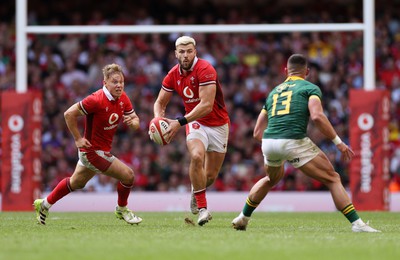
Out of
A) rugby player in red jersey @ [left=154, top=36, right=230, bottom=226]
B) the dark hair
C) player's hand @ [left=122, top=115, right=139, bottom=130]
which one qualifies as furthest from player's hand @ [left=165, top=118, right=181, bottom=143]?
the dark hair

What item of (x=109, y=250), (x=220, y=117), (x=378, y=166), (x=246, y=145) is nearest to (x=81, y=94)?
(x=246, y=145)

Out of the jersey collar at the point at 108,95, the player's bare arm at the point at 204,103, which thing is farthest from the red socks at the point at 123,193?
the player's bare arm at the point at 204,103

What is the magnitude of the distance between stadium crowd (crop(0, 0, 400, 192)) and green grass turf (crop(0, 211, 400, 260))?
8.22m

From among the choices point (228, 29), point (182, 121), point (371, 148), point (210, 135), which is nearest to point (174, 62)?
point (228, 29)

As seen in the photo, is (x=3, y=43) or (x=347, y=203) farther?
(x=3, y=43)

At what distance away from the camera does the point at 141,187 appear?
1962 cm

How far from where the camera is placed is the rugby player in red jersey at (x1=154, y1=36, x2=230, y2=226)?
11.0 metres

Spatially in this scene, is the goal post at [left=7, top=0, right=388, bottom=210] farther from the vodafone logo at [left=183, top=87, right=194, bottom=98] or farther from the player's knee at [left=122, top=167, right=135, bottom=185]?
the player's knee at [left=122, top=167, right=135, bottom=185]

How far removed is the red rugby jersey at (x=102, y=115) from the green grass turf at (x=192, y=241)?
987 millimetres

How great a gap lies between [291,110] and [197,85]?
2.01 metres

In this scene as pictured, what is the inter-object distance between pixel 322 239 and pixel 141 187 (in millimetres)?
11032

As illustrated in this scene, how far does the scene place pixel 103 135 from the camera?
11289mm

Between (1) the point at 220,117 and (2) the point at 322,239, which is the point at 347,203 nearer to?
(2) the point at 322,239

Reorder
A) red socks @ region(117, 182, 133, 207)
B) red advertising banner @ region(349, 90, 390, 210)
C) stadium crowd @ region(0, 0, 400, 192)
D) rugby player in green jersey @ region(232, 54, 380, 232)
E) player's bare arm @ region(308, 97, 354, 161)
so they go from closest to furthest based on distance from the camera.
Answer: player's bare arm @ region(308, 97, 354, 161) < rugby player in green jersey @ region(232, 54, 380, 232) < red socks @ region(117, 182, 133, 207) < red advertising banner @ region(349, 90, 390, 210) < stadium crowd @ region(0, 0, 400, 192)
